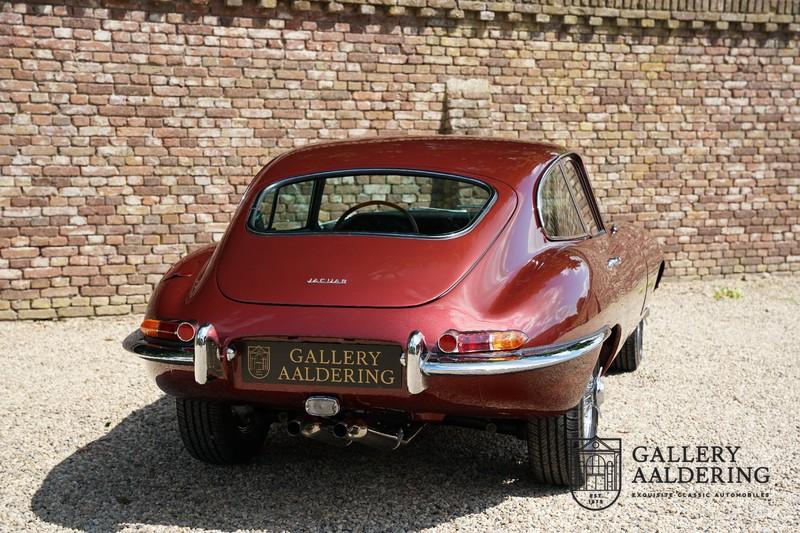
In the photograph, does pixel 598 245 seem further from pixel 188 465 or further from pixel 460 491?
pixel 188 465

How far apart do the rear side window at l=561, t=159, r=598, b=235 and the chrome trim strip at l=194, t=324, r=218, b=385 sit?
6.85 ft

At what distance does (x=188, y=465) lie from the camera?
178 inches

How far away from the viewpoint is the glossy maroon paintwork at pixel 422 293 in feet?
11.7

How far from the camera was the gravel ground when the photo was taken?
12.5ft

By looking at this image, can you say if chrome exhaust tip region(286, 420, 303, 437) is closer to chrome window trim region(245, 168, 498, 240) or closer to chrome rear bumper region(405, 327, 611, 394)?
chrome rear bumper region(405, 327, 611, 394)

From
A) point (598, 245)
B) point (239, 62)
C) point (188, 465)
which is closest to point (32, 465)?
point (188, 465)

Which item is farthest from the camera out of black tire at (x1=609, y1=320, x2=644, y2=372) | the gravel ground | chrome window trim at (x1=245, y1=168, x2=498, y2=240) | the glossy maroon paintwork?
black tire at (x1=609, y1=320, x2=644, y2=372)

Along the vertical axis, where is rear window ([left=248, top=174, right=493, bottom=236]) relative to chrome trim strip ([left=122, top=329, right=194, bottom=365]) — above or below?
Answer: above

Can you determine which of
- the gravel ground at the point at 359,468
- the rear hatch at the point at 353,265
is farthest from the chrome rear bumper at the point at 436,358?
the gravel ground at the point at 359,468

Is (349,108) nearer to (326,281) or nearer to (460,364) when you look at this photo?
(326,281)

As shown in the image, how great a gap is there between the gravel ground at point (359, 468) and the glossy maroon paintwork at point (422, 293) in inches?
19.6

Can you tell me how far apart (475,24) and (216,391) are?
705 centimetres

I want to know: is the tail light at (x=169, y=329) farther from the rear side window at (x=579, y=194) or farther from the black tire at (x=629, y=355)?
the black tire at (x=629, y=355)

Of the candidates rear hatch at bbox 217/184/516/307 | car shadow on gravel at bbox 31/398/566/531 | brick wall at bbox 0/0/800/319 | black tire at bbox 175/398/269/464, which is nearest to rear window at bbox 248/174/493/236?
rear hatch at bbox 217/184/516/307
